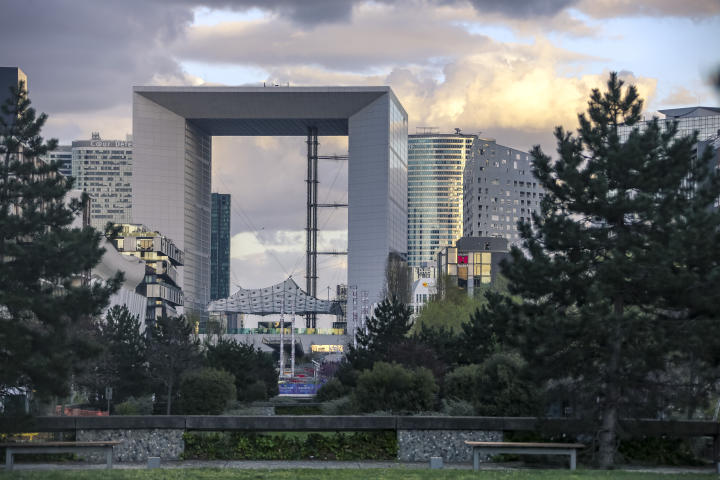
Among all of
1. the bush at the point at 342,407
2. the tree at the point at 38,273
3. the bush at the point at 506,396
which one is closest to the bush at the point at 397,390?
the bush at the point at 342,407

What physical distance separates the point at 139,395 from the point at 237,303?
135523mm

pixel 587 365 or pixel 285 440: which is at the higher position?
pixel 587 365

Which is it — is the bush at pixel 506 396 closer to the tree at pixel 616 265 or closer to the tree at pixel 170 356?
the tree at pixel 616 265

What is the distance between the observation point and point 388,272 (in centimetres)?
15775

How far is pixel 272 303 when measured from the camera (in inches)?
7692

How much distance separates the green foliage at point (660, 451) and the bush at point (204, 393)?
27057 millimetres

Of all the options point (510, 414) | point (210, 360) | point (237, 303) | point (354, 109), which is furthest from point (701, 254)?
point (237, 303)

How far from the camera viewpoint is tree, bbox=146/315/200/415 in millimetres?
62281

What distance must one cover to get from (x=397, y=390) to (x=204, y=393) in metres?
14.1

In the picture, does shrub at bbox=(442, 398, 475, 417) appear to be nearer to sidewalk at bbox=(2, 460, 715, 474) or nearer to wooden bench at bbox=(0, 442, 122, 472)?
sidewalk at bbox=(2, 460, 715, 474)

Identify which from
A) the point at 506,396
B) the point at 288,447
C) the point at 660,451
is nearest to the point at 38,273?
the point at 288,447

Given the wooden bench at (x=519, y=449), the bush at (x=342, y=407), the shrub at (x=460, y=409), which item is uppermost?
the wooden bench at (x=519, y=449)

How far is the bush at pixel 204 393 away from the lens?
149 ft

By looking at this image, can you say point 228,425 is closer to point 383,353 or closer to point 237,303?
point 383,353
